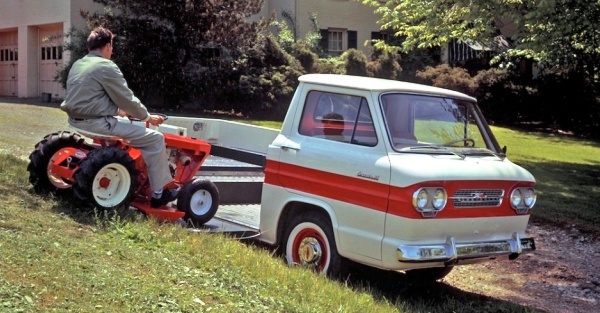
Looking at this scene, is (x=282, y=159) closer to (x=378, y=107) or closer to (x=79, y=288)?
(x=378, y=107)

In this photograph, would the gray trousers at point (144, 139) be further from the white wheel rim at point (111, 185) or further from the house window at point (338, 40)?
the house window at point (338, 40)

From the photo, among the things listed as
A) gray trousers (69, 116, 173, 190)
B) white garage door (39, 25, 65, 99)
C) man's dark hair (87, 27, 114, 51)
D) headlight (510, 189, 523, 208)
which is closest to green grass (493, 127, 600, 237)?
headlight (510, 189, 523, 208)

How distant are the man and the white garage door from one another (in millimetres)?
23169

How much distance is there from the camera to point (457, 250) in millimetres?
6539

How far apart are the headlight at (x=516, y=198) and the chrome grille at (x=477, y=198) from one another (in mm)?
123

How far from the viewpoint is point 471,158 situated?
23.2ft

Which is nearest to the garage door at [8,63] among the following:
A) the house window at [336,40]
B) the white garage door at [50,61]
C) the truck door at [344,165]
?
the white garage door at [50,61]

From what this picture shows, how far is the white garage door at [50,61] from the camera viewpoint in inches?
1184

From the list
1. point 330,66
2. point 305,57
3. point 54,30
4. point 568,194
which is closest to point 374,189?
point 568,194

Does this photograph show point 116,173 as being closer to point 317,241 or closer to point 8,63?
point 317,241

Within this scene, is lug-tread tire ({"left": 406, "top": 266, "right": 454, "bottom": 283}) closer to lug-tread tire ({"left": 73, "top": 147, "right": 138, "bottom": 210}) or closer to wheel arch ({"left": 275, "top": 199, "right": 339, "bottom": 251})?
wheel arch ({"left": 275, "top": 199, "right": 339, "bottom": 251})

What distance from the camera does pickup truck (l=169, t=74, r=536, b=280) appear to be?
253 inches

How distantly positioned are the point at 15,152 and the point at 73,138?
4.59 meters

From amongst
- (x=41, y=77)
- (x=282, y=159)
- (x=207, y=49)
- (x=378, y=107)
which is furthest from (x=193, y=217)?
(x=41, y=77)
